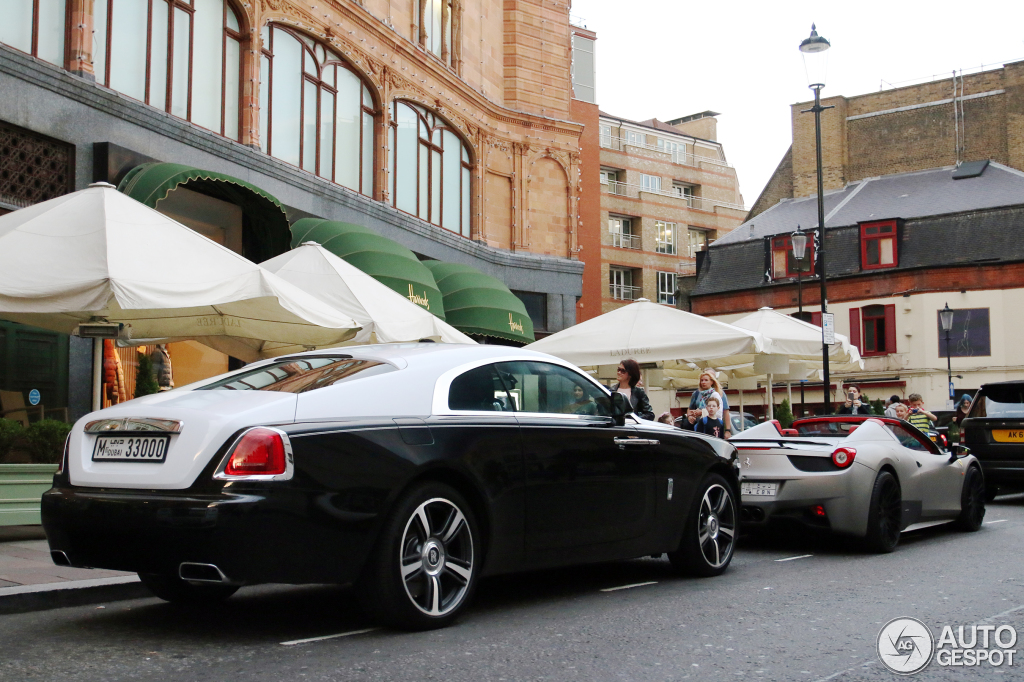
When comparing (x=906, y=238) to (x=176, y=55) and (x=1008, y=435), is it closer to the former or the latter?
(x=1008, y=435)

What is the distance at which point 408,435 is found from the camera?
5.67 m

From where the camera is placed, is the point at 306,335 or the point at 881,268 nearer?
the point at 306,335

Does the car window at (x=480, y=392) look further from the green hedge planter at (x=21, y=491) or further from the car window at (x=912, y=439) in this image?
the car window at (x=912, y=439)

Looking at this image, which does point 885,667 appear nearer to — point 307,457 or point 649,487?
point 649,487

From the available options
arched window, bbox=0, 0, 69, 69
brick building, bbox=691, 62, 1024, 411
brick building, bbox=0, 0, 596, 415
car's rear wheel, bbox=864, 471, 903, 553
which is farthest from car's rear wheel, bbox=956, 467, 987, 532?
brick building, bbox=691, 62, 1024, 411

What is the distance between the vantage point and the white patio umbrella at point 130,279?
8.83 meters

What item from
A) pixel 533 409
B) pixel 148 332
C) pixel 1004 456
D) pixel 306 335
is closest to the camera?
pixel 533 409

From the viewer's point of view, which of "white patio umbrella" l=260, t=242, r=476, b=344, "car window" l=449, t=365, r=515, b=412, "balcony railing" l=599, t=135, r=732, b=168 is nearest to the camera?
"car window" l=449, t=365, r=515, b=412

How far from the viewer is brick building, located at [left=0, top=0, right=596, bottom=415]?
14.8 metres

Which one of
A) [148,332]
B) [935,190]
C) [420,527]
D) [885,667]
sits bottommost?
[885,667]

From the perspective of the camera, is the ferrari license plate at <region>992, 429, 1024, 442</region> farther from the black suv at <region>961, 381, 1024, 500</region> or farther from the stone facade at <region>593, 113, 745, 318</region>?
the stone facade at <region>593, 113, 745, 318</region>

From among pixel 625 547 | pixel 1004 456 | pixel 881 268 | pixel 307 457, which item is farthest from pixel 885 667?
pixel 881 268

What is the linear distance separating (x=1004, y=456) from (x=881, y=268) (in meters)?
33.0

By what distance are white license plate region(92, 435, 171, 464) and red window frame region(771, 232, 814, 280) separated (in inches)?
1812
